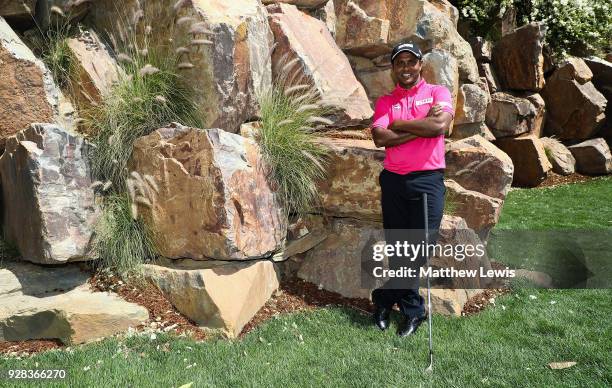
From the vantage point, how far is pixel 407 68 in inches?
156

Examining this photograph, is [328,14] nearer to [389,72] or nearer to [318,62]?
[389,72]

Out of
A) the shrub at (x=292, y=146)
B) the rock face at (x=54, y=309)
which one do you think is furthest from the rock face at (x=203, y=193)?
the rock face at (x=54, y=309)

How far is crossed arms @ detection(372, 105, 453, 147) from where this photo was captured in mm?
3701

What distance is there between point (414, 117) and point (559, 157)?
8.50 m

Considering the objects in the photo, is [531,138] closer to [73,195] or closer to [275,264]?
[275,264]

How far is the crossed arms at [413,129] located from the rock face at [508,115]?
24.1 feet

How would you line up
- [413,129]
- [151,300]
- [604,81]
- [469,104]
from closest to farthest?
[413,129], [151,300], [469,104], [604,81]

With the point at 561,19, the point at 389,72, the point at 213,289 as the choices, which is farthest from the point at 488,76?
the point at 213,289

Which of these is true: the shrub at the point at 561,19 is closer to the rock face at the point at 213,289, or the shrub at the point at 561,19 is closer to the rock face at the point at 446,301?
the rock face at the point at 446,301

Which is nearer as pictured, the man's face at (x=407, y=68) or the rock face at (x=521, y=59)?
the man's face at (x=407, y=68)

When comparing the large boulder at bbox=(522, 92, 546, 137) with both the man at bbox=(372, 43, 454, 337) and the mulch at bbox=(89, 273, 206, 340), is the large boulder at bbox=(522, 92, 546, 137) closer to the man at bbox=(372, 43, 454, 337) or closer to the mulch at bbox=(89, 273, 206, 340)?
the man at bbox=(372, 43, 454, 337)

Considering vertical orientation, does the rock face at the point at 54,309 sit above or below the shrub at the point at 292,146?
below

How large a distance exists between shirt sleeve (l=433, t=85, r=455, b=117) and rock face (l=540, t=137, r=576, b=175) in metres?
8.27

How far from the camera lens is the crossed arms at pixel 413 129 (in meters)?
3.70
